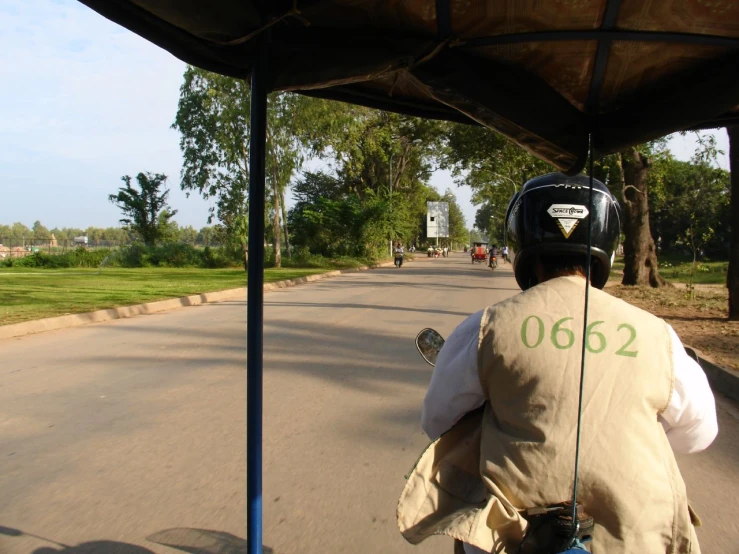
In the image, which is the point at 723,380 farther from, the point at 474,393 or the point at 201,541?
the point at 474,393

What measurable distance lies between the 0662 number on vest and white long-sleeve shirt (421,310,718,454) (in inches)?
4.4

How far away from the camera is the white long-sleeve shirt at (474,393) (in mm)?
1536

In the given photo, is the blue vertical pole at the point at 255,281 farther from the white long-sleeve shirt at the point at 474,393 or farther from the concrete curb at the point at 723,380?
the concrete curb at the point at 723,380

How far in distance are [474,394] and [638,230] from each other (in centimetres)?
2018

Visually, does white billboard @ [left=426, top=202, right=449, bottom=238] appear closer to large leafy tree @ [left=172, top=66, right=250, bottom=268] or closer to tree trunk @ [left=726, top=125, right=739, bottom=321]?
large leafy tree @ [left=172, top=66, right=250, bottom=268]

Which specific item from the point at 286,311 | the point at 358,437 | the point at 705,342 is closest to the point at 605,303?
the point at 358,437

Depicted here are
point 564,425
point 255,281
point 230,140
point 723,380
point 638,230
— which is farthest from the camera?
point 230,140

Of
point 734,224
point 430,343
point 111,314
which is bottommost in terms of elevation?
point 111,314

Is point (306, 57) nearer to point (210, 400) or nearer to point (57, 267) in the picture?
point (210, 400)

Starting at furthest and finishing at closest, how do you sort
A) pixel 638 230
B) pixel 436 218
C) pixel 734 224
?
pixel 436 218
pixel 638 230
pixel 734 224

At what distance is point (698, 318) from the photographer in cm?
1245

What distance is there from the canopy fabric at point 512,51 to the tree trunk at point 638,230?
18.6 m

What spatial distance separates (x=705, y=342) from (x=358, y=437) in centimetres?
672

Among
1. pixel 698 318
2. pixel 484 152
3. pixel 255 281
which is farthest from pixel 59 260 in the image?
pixel 255 281
